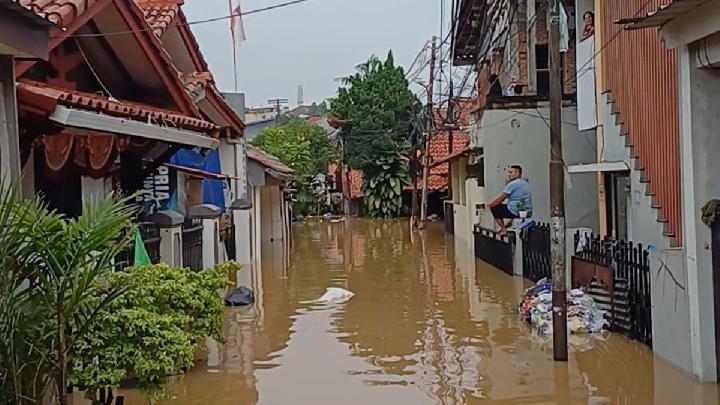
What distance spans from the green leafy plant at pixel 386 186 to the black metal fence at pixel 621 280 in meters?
32.2

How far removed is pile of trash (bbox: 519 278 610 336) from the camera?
1052cm

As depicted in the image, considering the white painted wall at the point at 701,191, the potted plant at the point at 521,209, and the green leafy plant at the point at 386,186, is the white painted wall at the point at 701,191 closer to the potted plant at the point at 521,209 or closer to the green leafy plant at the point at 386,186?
the potted plant at the point at 521,209

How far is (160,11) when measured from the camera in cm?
1401

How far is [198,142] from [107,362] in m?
4.80

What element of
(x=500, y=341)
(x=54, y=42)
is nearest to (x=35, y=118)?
(x=54, y=42)

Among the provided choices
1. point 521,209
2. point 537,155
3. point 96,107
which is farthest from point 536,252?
point 96,107

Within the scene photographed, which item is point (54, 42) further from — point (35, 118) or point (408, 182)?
point (408, 182)

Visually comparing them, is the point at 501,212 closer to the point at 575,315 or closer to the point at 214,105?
the point at 214,105

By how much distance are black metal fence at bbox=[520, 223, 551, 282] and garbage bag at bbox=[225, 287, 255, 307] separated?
16.6 ft

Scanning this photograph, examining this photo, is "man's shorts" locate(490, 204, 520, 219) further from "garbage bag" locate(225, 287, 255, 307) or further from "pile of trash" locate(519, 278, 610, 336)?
"pile of trash" locate(519, 278, 610, 336)

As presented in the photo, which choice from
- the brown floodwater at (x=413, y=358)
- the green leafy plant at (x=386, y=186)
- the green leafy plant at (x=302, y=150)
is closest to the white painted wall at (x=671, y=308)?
the brown floodwater at (x=413, y=358)

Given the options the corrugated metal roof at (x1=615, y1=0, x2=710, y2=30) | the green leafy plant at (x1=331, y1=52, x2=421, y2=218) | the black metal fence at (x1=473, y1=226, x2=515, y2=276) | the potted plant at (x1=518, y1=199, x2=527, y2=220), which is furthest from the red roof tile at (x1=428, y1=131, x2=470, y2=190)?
the corrugated metal roof at (x1=615, y1=0, x2=710, y2=30)

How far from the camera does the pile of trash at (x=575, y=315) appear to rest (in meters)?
10.5

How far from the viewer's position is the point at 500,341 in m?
10.3
